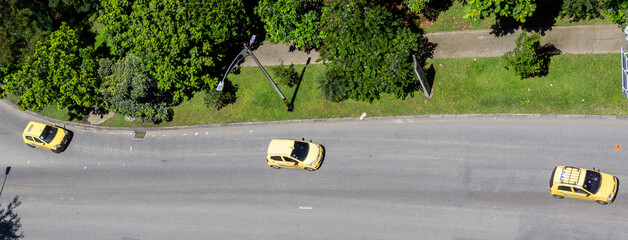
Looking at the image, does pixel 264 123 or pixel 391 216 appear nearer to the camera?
pixel 391 216

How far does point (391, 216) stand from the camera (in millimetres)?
28938

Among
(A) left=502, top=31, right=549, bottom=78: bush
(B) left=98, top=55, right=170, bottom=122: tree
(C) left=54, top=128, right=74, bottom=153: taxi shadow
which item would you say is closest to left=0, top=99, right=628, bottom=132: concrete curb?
(C) left=54, top=128, right=74, bottom=153: taxi shadow

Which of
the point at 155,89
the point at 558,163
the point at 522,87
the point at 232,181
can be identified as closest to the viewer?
the point at 558,163

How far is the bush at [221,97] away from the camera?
112ft

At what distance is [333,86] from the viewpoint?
31.9 meters

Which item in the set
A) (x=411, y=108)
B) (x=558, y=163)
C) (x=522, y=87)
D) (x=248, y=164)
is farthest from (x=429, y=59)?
(x=248, y=164)

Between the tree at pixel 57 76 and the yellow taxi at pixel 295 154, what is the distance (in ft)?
46.4

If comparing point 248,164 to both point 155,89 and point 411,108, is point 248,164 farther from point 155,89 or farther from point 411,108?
point 411,108

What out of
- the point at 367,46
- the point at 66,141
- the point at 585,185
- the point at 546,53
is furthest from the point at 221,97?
the point at 585,185

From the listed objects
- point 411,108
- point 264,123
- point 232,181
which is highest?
point 411,108

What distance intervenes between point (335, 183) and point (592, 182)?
48.9 feet

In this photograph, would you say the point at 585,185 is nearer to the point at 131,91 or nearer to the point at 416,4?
the point at 416,4

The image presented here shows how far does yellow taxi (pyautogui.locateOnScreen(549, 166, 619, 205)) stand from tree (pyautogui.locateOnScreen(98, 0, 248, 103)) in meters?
22.8

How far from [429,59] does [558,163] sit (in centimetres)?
1085
